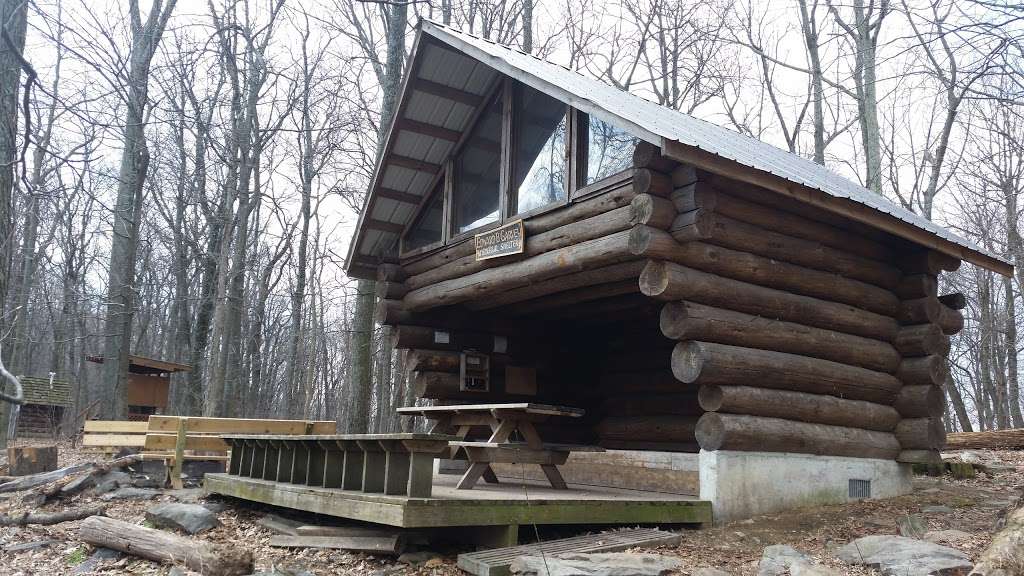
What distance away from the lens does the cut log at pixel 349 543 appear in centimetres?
636

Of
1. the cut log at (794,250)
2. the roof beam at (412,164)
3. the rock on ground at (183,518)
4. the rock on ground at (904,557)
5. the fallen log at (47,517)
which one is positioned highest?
the roof beam at (412,164)

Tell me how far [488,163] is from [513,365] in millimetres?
3211

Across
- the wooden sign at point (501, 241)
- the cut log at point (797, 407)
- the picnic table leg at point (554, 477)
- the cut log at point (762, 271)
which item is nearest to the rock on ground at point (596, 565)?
the cut log at point (797, 407)

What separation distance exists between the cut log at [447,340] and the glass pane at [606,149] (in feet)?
12.7

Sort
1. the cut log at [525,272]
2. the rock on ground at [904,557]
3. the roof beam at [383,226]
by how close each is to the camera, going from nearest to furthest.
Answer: the rock on ground at [904,557] < the cut log at [525,272] < the roof beam at [383,226]

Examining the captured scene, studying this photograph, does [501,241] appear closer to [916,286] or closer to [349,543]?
[349,543]

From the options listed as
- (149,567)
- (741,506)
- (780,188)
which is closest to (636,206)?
(780,188)

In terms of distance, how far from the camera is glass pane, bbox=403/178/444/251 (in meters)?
11.4

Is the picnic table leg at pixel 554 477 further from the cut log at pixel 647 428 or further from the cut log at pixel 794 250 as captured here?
the cut log at pixel 647 428

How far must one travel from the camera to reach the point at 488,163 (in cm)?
1057

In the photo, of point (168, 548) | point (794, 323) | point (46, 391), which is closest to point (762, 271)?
point (794, 323)

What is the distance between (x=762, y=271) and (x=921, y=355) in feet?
10.1

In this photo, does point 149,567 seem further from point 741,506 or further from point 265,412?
point 265,412

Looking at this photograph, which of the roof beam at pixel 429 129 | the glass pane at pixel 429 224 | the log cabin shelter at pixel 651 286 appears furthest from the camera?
the glass pane at pixel 429 224
